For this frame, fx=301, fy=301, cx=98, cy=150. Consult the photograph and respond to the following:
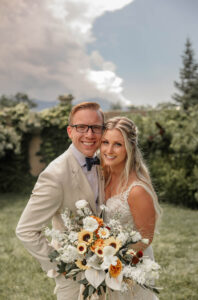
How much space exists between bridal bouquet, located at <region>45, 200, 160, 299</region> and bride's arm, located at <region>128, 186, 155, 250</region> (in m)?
0.42

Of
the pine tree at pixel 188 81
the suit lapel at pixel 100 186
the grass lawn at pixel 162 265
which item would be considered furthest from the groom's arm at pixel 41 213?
the pine tree at pixel 188 81

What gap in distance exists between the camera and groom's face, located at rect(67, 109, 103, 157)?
243cm

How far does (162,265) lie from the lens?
4.92 m

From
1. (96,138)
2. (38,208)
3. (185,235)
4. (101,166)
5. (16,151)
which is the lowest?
(185,235)

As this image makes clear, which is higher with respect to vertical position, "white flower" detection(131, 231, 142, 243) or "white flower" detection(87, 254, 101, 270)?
"white flower" detection(131, 231, 142, 243)

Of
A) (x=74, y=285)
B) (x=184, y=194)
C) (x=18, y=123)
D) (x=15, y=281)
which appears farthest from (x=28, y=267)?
(x=18, y=123)

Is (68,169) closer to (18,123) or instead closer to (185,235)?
(185,235)

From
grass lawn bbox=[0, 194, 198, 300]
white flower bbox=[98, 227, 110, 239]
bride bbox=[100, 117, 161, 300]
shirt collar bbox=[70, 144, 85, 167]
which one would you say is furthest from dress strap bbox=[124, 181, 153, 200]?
grass lawn bbox=[0, 194, 198, 300]

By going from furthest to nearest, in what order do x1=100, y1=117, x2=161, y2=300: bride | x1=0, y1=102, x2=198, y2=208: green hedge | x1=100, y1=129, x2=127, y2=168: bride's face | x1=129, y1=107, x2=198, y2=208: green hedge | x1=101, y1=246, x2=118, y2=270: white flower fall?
x1=0, y1=102, x2=198, y2=208: green hedge
x1=129, y1=107, x2=198, y2=208: green hedge
x1=100, y1=129, x2=127, y2=168: bride's face
x1=100, y1=117, x2=161, y2=300: bride
x1=101, y1=246, x2=118, y2=270: white flower

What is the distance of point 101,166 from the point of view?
265cm

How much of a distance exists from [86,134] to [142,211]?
76 cm

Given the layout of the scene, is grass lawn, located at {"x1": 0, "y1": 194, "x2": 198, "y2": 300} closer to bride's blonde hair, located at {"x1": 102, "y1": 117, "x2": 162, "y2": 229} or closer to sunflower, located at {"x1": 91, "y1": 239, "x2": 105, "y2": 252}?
bride's blonde hair, located at {"x1": 102, "y1": 117, "x2": 162, "y2": 229}

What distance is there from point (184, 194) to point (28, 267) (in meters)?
5.42

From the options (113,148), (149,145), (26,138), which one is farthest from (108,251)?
(26,138)
